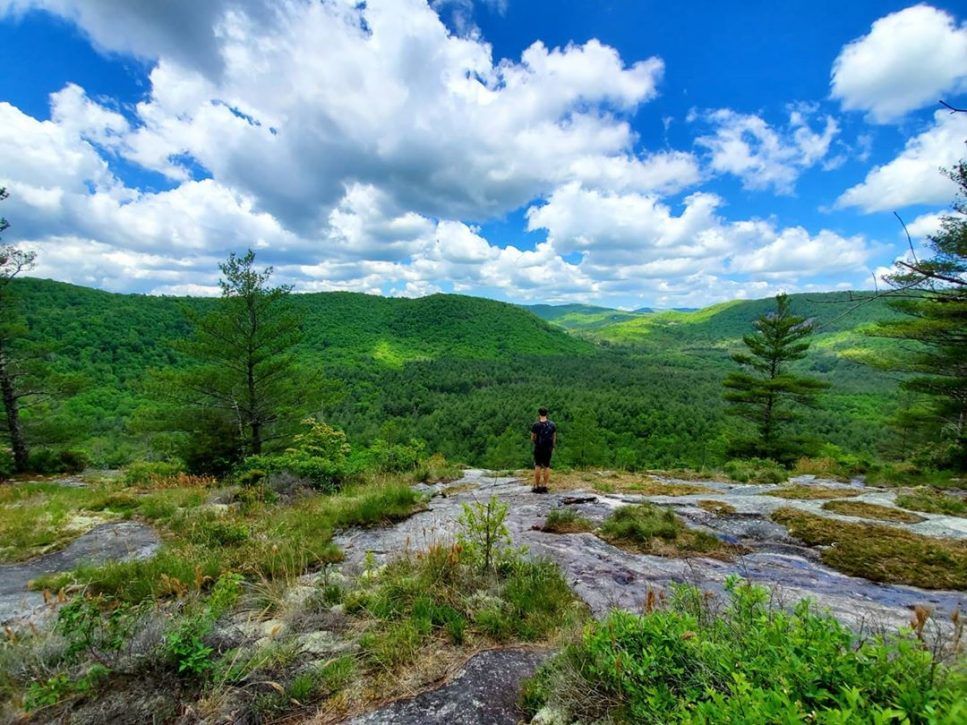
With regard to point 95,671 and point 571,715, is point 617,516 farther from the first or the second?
point 95,671

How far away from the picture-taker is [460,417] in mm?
86000

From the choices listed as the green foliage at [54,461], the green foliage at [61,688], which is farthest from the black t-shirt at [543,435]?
the green foliage at [54,461]

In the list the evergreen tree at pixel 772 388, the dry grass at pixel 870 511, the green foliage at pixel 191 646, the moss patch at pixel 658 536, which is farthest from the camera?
the evergreen tree at pixel 772 388

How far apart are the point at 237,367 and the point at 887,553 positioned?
21.1 metres

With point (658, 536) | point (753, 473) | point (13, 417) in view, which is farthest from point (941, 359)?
point (13, 417)

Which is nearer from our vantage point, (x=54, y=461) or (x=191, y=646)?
(x=191, y=646)

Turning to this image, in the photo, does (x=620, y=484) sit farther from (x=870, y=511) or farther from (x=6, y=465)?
(x=6, y=465)

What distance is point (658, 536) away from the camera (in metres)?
6.77

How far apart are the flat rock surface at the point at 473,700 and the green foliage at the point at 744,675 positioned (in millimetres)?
219

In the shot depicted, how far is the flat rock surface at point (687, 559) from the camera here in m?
4.73

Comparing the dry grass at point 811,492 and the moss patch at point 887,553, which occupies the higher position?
the moss patch at point 887,553

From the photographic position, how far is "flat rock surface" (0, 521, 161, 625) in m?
5.10

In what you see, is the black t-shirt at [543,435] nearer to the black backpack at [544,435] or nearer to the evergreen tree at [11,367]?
the black backpack at [544,435]

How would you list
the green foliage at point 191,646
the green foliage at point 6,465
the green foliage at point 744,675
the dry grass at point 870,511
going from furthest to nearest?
the green foliage at point 6,465, the dry grass at point 870,511, the green foliage at point 191,646, the green foliage at point 744,675
